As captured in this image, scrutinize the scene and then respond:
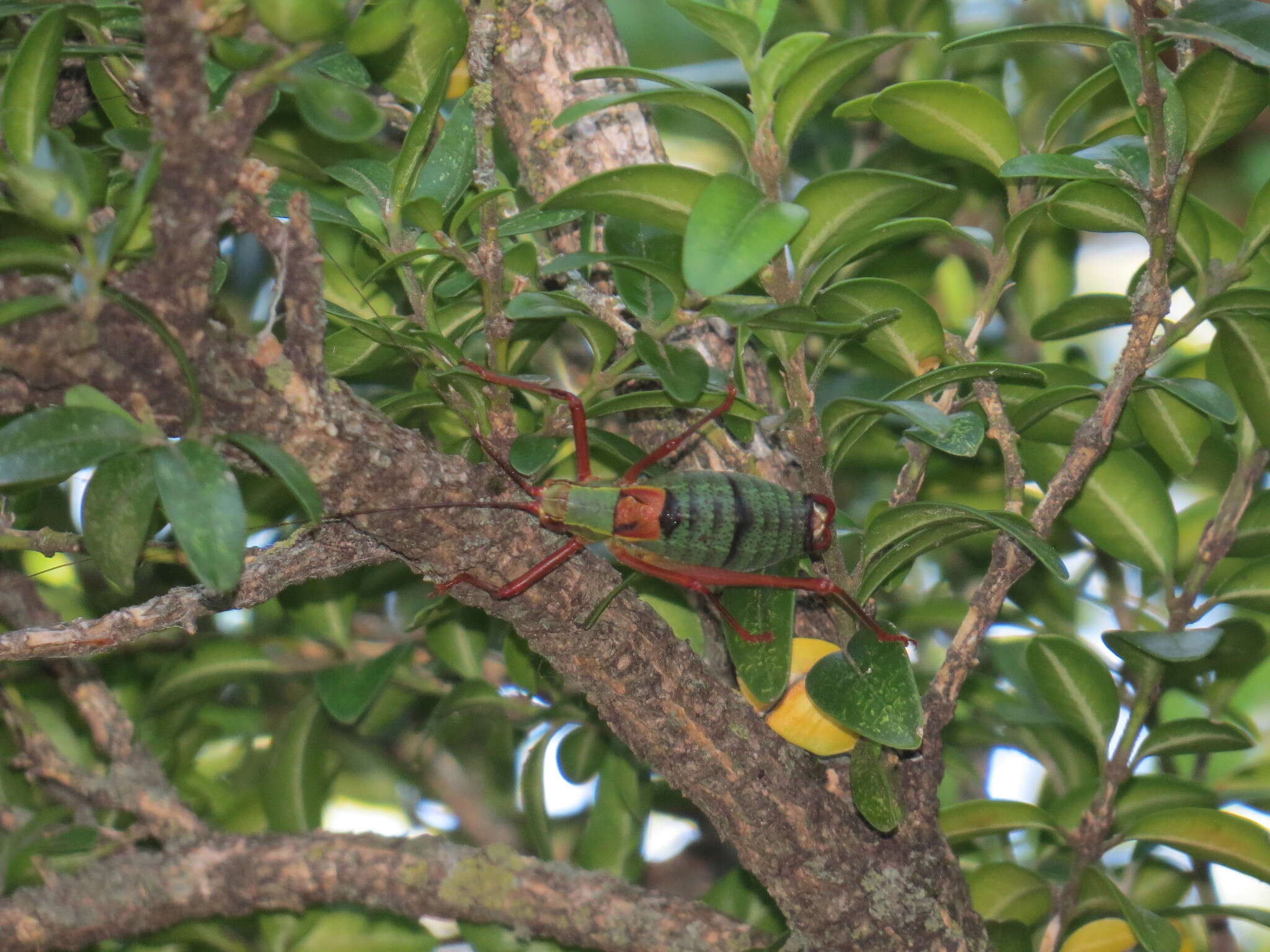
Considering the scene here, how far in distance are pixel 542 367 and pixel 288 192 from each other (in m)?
1.12

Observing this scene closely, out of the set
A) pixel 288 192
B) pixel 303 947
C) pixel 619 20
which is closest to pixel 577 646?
pixel 288 192

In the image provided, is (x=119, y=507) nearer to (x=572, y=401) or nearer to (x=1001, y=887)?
(x=572, y=401)

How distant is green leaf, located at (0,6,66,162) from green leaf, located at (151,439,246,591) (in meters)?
0.35

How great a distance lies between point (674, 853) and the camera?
8.85 feet

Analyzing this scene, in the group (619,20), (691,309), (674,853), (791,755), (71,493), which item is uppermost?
(619,20)

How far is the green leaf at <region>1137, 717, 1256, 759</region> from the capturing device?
174 cm

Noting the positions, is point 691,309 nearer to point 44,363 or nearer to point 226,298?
point 44,363

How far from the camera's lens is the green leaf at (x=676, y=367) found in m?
1.30

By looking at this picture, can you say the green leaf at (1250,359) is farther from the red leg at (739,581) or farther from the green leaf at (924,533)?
the red leg at (739,581)

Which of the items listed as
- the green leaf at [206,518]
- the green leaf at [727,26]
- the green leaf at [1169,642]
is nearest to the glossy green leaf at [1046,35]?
the green leaf at [727,26]

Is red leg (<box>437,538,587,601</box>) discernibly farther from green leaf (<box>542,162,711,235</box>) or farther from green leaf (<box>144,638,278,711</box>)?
green leaf (<box>144,638,278,711</box>)

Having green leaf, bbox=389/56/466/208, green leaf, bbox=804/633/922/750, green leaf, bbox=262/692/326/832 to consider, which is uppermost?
green leaf, bbox=389/56/466/208

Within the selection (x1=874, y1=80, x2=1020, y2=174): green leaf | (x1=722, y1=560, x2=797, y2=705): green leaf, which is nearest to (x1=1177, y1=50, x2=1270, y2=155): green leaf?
(x1=874, y1=80, x2=1020, y2=174): green leaf

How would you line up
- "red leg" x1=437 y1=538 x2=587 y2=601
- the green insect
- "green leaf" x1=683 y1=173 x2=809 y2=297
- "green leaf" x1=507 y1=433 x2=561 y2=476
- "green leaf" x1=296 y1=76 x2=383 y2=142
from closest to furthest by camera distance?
"green leaf" x1=296 y1=76 x2=383 y2=142 < "green leaf" x1=683 y1=173 x2=809 y2=297 < "red leg" x1=437 y1=538 x2=587 y2=601 < "green leaf" x1=507 y1=433 x2=561 y2=476 < the green insect
